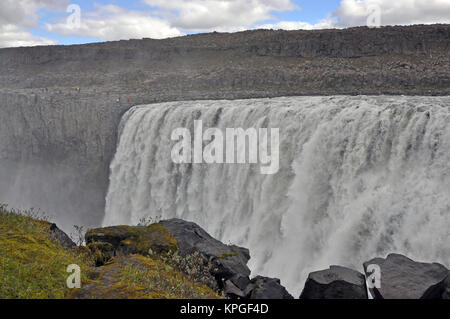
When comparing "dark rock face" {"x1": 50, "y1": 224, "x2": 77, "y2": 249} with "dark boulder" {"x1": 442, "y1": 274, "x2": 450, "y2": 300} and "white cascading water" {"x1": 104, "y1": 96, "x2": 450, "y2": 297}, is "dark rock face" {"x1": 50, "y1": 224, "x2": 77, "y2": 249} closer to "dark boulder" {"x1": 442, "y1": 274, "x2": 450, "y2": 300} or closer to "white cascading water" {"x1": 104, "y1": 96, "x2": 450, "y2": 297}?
"white cascading water" {"x1": 104, "y1": 96, "x2": 450, "y2": 297}

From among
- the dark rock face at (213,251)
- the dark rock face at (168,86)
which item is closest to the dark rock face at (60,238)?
the dark rock face at (213,251)

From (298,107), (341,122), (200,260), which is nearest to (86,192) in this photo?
(298,107)

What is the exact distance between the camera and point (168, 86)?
41469 mm

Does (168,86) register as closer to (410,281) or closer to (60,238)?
(60,238)

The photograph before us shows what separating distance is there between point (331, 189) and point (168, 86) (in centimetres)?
2910

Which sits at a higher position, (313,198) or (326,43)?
(326,43)

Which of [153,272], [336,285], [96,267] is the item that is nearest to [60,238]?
[96,267]

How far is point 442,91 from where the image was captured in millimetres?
27625

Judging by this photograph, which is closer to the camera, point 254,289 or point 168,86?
point 254,289

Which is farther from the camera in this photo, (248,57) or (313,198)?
(248,57)
